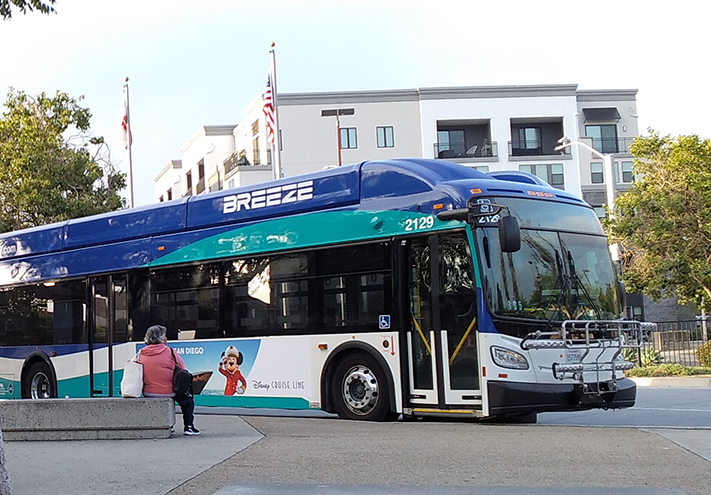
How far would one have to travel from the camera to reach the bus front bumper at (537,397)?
1189cm

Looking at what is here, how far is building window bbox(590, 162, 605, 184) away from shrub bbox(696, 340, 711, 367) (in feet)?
132

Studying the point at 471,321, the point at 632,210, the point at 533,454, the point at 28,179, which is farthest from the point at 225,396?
the point at 28,179

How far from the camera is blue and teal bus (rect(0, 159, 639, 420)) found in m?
12.2

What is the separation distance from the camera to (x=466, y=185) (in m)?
12.6

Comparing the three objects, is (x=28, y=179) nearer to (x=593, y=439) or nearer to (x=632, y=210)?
(x=632, y=210)

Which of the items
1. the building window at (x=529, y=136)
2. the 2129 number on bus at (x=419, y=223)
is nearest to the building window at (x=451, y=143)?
the building window at (x=529, y=136)

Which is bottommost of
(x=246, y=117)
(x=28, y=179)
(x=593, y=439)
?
(x=593, y=439)

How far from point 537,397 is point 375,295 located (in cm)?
265

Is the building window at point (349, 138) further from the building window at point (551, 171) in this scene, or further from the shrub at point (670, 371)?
the shrub at point (670, 371)

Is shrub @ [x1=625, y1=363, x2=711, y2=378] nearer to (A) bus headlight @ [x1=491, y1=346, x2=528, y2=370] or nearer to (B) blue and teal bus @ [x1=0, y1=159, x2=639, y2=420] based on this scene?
(B) blue and teal bus @ [x1=0, y1=159, x2=639, y2=420]

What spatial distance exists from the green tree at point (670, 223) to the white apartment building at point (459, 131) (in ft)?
97.3

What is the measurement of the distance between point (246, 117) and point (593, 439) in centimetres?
5548

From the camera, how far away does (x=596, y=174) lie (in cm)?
6550

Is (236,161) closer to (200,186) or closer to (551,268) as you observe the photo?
(200,186)
